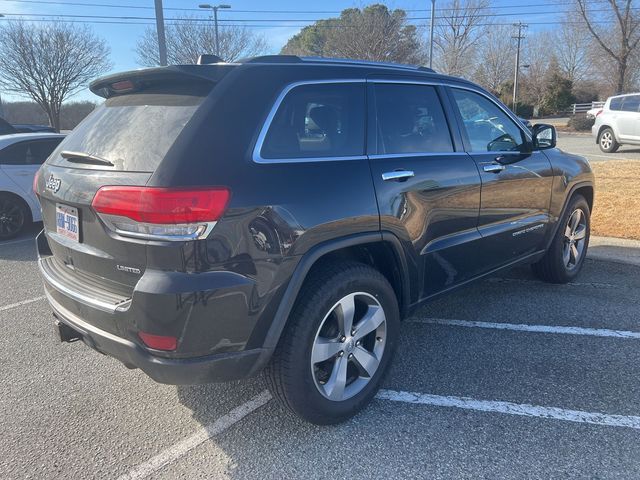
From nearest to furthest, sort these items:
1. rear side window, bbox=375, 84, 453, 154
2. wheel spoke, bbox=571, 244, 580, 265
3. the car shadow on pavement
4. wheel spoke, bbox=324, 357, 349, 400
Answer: wheel spoke, bbox=324, 357, 349, 400
rear side window, bbox=375, 84, 453, 154
wheel spoke, bbox=571, 244, 580, 265
the car shadow on pavement

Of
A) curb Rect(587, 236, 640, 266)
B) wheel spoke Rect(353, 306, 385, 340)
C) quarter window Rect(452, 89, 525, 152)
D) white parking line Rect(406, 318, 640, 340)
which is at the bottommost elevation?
white parking line Rect(406, 318, 640, 340)

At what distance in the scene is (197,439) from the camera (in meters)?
2.68

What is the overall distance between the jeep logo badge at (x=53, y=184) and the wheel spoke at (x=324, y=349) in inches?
61.1

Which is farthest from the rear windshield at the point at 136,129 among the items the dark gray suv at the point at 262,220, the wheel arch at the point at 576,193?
the wheel arch at the point at 576,193

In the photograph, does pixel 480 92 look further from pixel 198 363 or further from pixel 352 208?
pixel 198 363

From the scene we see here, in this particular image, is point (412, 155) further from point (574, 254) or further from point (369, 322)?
point (574, 254)

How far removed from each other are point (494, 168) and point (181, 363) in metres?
2.58

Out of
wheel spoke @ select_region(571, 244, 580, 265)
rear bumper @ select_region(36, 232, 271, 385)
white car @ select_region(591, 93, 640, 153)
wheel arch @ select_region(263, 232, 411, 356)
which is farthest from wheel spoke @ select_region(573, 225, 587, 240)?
white car @ select_region(591, 93, 640, 153)

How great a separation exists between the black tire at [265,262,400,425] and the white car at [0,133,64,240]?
6.04 meters

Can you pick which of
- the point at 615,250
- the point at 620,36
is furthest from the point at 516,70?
the point at 615,250

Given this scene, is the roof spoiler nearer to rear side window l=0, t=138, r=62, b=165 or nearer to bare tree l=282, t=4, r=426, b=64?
rear side window l=0, t=138, r=62, b=165

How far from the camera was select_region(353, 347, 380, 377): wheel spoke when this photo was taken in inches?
111

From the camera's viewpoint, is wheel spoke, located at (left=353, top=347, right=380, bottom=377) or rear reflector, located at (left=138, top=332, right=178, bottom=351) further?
wheel spoke, located at (left=353, top=347, right=380, bottom=377)

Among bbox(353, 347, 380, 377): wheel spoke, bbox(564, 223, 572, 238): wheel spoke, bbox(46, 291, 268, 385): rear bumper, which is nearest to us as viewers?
bbox(46, 291, 268, 385): rear bumper
